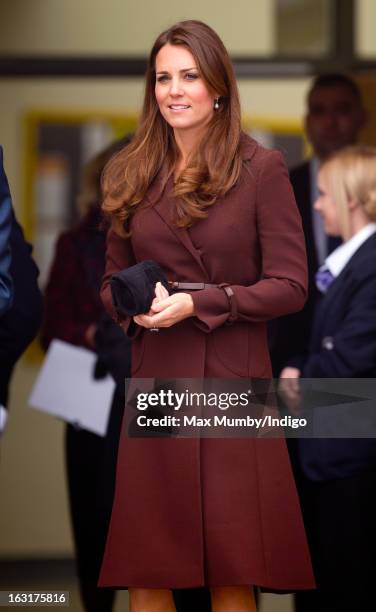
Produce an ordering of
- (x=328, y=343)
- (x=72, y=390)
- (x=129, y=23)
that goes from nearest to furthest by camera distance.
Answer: (x=328, y=343) → (x=72, y=390) → (x=129, y=23)

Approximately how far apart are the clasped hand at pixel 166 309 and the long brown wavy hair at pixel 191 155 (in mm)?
195

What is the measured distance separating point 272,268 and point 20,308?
2.88 feet

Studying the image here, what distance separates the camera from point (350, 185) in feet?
13.3

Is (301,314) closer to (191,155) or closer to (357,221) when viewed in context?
(357,221)

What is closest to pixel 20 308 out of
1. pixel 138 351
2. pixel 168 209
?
pixel 138 351

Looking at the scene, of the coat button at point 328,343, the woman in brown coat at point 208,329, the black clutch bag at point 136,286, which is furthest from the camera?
the coat button at point 328,343

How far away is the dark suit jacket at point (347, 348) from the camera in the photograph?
3863 millimetres

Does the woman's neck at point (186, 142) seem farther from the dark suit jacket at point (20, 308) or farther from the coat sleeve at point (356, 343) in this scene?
the coat sleeve at point (356, 343)

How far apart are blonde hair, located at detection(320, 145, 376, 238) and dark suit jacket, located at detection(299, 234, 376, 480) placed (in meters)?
0.09

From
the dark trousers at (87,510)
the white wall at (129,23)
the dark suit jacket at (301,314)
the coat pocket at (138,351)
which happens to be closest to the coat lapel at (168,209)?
the coat pocket at (138,351)

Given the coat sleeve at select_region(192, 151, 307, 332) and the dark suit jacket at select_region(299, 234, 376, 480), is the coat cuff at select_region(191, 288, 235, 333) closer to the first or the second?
the coat sleeve at select_region(192, 151, 307, 332)

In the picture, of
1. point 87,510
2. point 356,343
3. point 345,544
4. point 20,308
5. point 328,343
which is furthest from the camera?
point 87,510

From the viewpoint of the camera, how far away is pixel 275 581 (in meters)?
3.16

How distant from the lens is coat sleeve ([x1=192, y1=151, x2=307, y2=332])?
3092 mm
